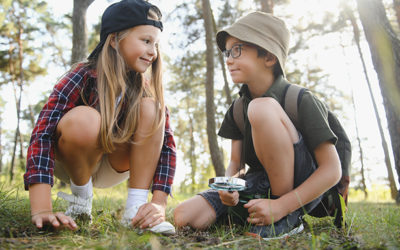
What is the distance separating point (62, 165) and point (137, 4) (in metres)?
1.12

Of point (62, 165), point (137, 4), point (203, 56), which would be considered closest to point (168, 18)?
point (203, 56)

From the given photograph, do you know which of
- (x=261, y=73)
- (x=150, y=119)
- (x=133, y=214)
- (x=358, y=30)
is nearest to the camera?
(x=133, y=214)

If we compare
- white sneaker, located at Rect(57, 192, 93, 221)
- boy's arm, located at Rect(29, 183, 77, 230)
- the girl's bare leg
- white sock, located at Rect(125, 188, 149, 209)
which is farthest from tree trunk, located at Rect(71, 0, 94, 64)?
boy's arm, located at Rect(29, 183, 77, 230)

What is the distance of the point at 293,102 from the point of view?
1.73 metres

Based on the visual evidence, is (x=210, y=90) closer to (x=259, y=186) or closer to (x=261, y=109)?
(x=259, y=186)

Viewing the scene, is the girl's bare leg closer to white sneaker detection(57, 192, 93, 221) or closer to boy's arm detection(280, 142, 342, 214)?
white sneaker detection(57, 192, 93, 221)

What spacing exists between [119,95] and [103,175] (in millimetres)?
598

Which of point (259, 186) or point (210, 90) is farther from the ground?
point (210, 90)

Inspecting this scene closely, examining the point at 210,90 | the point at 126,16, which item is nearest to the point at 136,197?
the point at 126,16

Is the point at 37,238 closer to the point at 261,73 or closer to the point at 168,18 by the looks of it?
the point at 261,73

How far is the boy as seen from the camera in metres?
1.58

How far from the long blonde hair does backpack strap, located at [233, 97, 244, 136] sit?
524 mm

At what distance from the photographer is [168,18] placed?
6.98m

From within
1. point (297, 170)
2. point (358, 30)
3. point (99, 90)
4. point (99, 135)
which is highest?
point (358, 30)
